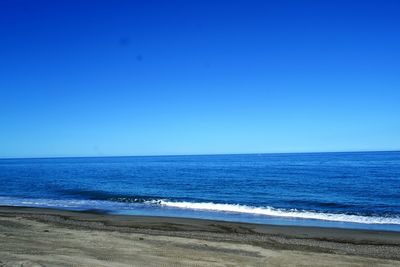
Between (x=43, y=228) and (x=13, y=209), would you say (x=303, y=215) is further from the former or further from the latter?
(x=13, y=209)

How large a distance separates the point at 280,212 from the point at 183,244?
11.8 metres

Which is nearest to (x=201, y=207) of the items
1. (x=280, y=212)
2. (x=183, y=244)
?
(x=280, y=212)

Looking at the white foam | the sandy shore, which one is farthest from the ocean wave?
the sandy shore

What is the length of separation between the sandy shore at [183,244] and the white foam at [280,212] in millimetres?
4024

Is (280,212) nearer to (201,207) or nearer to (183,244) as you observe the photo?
(201,207)

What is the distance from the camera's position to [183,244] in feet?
46.9

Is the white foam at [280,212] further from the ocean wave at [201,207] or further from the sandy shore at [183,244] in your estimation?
the sandy shore at [183,244]

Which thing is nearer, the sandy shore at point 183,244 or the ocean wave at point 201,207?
the sandy shore at point 183,244

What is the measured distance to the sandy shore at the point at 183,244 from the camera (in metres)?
11.8

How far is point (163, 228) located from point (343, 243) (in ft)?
26.9

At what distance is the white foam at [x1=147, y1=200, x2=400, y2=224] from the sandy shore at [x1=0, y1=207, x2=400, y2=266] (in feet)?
13.2

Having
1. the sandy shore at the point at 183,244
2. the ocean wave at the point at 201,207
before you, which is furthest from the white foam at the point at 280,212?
the sandy shore at the point at 183,244

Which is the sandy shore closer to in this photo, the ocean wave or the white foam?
the white foam

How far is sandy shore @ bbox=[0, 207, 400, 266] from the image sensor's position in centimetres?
1182
